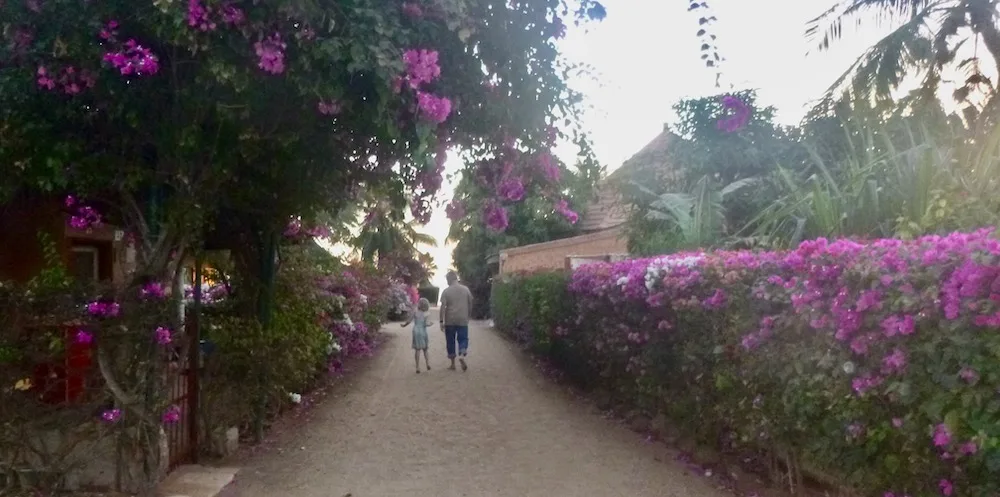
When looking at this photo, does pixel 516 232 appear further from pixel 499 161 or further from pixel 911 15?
pixel 499 161

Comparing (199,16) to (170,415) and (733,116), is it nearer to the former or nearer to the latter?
Answer: (170,415)

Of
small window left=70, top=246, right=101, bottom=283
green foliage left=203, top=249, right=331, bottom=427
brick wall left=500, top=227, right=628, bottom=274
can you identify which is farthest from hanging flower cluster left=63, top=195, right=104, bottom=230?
brick wall left=500, top=227, right=628, bottom=274

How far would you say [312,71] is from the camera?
604cm

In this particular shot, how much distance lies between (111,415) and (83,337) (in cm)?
62

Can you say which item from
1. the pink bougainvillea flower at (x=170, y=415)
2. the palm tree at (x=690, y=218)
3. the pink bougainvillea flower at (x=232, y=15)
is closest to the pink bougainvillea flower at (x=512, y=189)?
the pink bougainvillea flower at (x=232, y=15)

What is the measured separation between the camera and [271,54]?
5.85 meters

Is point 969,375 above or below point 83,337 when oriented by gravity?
below

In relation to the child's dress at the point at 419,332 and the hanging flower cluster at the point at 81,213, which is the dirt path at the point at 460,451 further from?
the hanging flower cluster at the point at 81,213

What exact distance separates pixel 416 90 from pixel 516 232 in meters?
29.9

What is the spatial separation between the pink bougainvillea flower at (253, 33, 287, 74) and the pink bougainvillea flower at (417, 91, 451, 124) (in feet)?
3.05

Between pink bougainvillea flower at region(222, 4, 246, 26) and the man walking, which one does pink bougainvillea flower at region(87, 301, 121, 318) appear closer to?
pink bougainvillea flower at region(222, 4, 246, 26)

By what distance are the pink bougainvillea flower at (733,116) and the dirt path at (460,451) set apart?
4751mm

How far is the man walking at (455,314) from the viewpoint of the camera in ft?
47.3

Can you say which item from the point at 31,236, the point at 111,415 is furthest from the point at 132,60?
the point at 31,236
